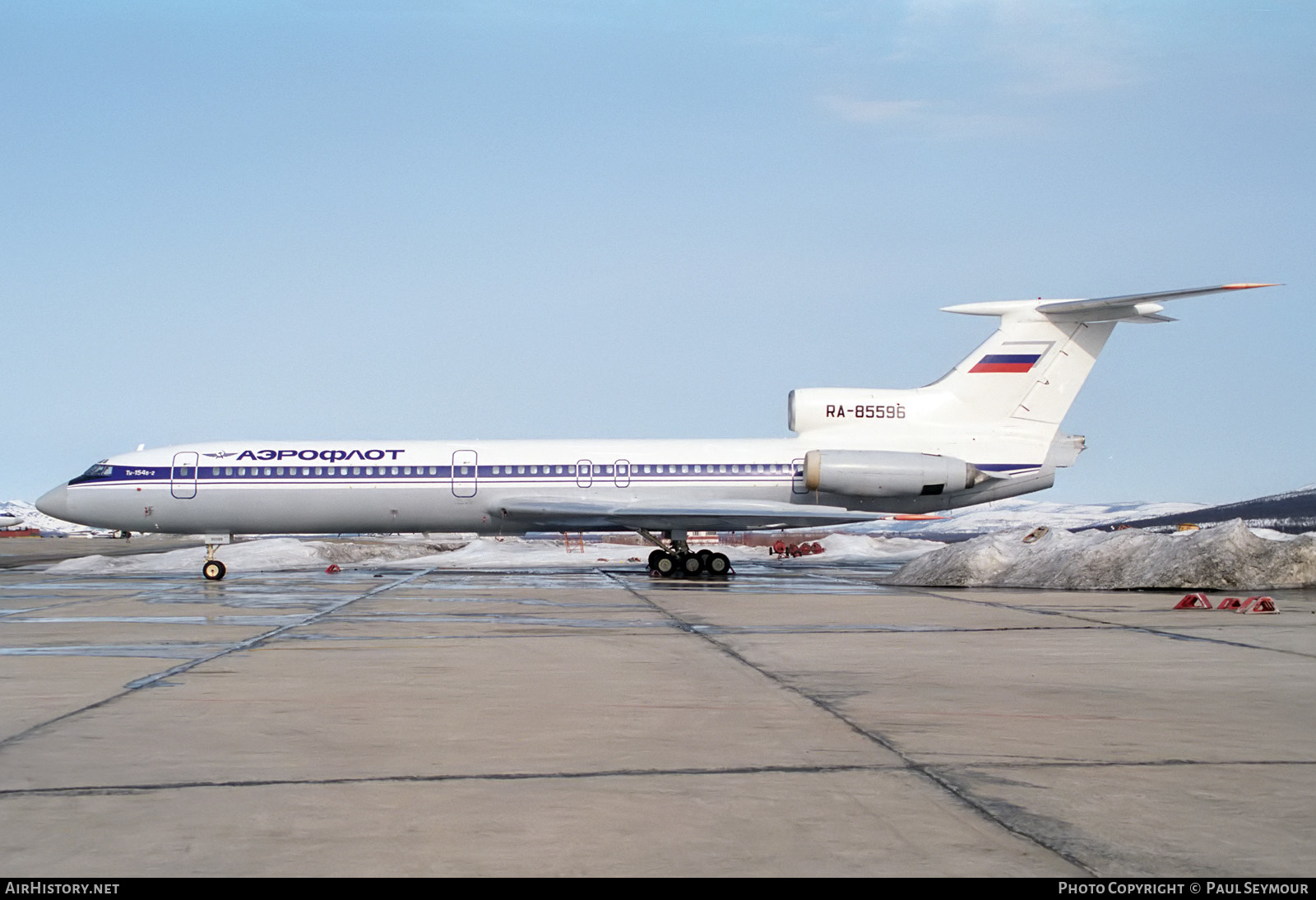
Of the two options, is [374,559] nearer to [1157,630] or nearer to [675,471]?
[675,471]

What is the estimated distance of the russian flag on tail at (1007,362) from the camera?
2447 centimetres

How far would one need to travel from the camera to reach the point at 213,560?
2372 cm

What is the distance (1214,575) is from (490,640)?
1298 cm

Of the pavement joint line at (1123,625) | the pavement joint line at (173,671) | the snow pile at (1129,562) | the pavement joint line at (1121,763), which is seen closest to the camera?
the pavement joint line at (1121,763)

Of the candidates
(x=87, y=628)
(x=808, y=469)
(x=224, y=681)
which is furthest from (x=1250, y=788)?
(x=808, y=469)

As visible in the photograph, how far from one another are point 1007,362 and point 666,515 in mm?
8503

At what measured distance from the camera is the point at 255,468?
2547cm

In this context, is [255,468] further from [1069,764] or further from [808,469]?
[1069,764]

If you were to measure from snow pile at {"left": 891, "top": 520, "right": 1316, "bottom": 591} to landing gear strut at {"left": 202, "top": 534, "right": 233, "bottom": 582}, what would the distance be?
554 inches

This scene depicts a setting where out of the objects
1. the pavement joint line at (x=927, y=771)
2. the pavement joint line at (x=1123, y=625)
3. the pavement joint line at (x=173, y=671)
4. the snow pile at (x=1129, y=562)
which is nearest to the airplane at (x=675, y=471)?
the snow pile at (x=1129, y=562)

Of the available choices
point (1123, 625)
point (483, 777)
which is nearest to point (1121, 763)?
point (483, 777)

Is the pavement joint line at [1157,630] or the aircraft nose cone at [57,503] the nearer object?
the pavement joint line at [1157,630]

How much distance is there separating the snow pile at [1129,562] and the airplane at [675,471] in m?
3.12

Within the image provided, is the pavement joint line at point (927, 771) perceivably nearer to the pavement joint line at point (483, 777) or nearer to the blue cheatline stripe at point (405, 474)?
the pavement joint line at point (483, 777)
